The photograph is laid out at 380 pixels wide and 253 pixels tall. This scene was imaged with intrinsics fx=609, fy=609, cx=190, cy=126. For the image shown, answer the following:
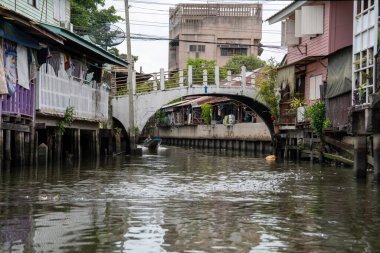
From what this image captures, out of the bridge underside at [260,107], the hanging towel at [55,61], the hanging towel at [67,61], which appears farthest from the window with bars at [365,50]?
the bridge underside at [260,107]

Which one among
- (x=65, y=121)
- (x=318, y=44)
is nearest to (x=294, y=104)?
(x=318, y=44)

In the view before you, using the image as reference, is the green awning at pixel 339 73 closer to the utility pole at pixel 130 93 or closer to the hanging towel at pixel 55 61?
the hanging towel at pixel 55 61

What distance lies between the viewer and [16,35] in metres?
17.9

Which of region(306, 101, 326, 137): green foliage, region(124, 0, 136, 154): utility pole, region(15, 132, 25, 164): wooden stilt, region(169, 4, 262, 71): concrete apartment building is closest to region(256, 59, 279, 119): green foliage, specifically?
region(124, 0, 136, 154): utility pole

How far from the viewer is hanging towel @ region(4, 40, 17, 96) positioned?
17.5 metres

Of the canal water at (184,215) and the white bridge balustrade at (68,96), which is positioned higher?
the white bridge balustrade at (68,96)

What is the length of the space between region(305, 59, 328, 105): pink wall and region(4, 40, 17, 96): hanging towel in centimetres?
1466

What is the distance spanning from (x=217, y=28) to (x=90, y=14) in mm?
29064

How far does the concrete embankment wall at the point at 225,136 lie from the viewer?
135 ft

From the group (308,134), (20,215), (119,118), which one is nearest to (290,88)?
(308,134)

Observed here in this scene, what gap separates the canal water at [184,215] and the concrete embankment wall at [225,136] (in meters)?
24.6

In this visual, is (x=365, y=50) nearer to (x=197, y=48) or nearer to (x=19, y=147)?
(x=19, y=147)

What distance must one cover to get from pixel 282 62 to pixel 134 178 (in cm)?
2076

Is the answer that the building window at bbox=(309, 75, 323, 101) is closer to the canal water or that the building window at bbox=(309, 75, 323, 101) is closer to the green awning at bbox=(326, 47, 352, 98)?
the green awning at bbox=(326, 47, 352, 98)
